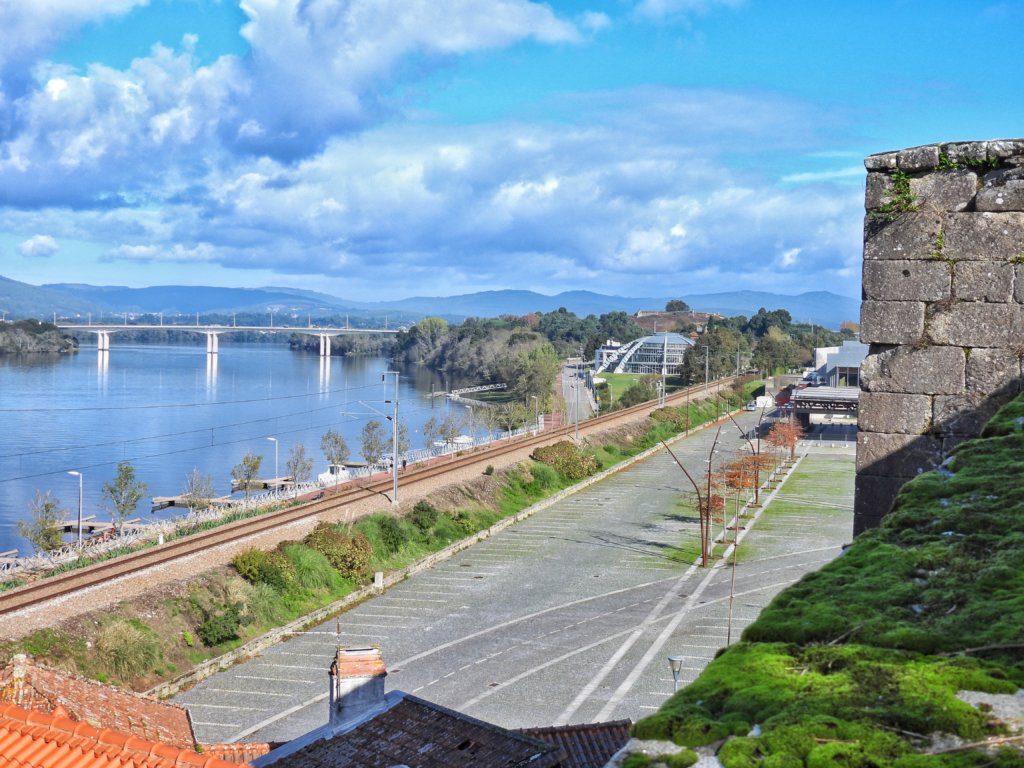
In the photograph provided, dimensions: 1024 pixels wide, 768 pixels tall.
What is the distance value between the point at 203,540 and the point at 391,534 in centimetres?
609

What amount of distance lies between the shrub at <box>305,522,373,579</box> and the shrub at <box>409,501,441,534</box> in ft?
14.6

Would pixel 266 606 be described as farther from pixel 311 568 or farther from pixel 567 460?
pixel 567 460

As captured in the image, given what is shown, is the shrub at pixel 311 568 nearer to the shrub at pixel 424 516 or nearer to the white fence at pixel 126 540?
the white fence at pixel 126 540

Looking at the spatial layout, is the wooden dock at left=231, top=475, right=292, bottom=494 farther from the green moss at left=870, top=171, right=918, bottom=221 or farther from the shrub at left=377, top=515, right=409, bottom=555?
the green moss at left=870, top=171, right=918, bottom=221

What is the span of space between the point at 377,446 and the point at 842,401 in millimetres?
30054

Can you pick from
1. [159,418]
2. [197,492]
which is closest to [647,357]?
[159,418]

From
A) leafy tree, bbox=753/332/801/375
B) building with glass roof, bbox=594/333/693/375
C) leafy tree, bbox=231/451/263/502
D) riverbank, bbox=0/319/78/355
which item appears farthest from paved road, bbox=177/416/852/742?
riverbank, bbox=0/319/78/355

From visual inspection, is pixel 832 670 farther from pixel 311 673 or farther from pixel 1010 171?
pixel 311 673

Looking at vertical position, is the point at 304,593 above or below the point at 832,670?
below

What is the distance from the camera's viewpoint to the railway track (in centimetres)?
2395

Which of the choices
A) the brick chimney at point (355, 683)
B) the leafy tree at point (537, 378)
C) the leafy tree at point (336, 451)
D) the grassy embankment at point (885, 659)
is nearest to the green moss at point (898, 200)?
the grassy embankment at point (885, 659)

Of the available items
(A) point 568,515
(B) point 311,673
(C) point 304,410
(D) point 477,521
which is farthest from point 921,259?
(C) point 304,410

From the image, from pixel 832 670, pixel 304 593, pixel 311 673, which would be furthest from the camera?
pixel 304 593

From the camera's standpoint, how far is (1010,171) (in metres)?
5.81
